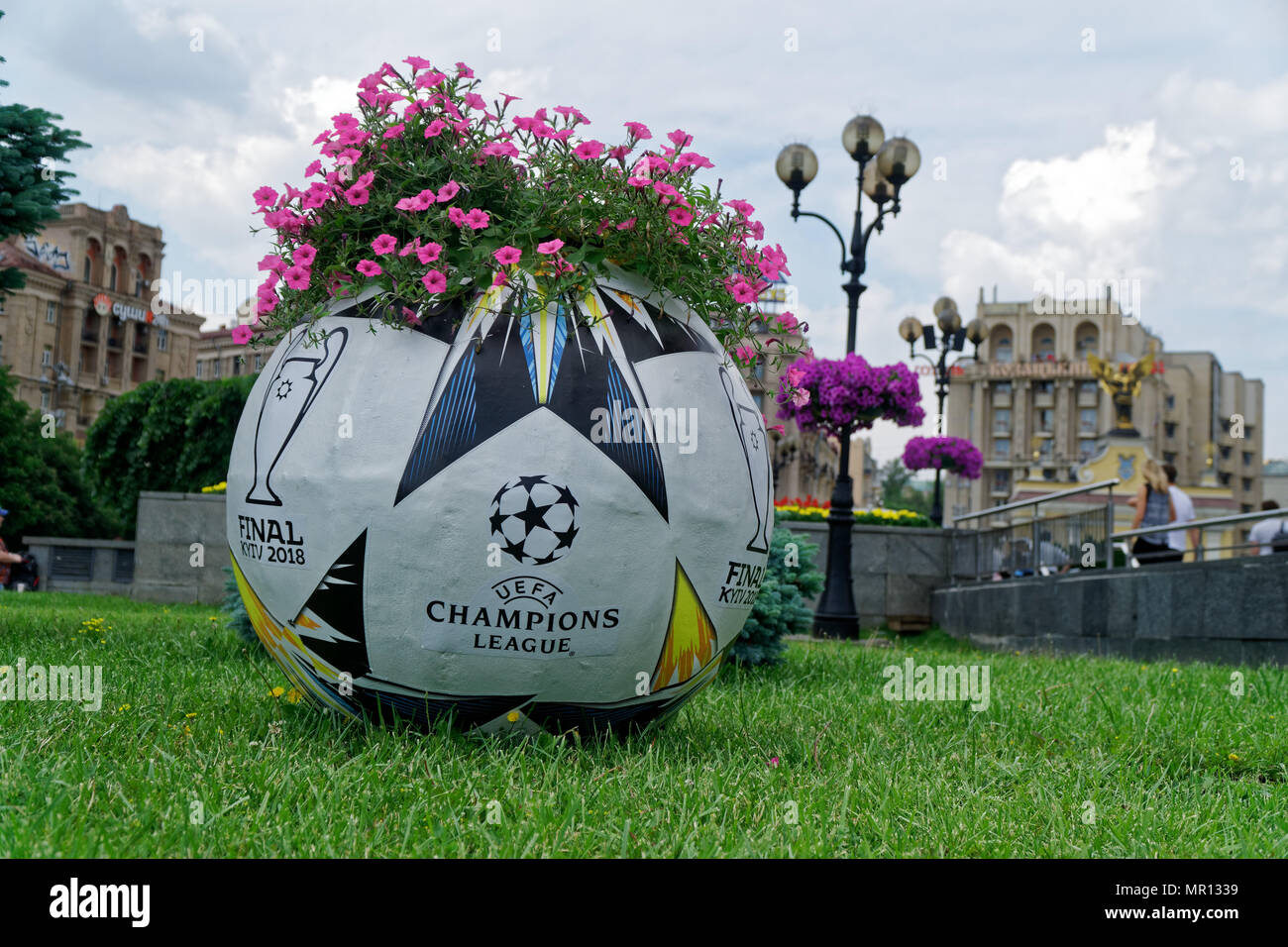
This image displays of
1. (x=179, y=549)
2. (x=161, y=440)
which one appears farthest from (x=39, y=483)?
(x=179, y=549)

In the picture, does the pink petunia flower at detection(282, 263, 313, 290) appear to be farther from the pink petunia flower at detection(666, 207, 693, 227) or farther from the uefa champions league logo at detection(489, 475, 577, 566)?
the pink petunia flower at detection(666, 207, 693, 227)

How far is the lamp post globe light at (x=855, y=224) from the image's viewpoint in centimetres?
1625

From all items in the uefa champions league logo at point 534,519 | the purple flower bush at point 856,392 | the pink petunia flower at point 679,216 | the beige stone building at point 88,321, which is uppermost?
the beige stone building at point 88,321

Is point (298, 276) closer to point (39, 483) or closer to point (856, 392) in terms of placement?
point (856, 392)

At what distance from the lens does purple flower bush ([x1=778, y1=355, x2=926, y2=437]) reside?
16.5m

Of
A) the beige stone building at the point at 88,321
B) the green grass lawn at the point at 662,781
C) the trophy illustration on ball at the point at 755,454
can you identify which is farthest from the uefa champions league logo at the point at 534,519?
the beige stone building at the point at 88,321

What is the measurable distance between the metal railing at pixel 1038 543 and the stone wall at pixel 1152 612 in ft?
1.38

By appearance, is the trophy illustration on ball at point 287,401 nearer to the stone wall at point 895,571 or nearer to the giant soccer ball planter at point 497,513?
the giant soccer ball planter at point 497,513

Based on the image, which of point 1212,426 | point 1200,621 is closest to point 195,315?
point 1200,621

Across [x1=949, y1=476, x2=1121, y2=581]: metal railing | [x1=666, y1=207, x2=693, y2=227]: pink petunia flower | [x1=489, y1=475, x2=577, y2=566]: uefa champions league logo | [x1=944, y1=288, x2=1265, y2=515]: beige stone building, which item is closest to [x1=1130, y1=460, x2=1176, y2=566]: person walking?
[x1=949, y1=476, x2=1121, y2=581]: metal railing

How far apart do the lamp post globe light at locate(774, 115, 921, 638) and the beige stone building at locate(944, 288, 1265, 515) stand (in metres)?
88.1

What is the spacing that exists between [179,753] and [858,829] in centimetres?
257

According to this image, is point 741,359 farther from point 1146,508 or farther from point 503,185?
point 1146,508

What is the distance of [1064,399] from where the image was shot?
104750 mm
